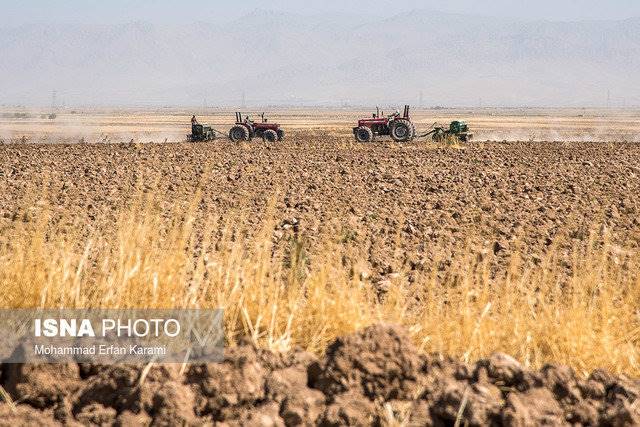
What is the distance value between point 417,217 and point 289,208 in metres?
2.08

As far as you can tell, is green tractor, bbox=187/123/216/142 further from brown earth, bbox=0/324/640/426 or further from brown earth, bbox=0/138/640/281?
brown earth, bbox=0/324/640/426

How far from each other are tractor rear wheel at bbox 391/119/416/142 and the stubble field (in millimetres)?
11833

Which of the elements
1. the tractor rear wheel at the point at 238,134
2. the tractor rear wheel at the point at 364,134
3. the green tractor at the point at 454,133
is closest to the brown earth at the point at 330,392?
the tractor rear wheel at the point at 238,134

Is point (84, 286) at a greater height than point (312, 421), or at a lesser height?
greater

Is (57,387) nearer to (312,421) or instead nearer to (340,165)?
(312,421)

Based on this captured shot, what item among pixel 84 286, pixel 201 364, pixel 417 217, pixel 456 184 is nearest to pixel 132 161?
pixel 456 184

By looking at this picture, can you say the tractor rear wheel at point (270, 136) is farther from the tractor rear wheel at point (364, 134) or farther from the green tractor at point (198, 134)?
the tractor rear wheel at point (364, 134)

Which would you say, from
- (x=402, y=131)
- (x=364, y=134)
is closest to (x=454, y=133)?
(x=402, y=131)

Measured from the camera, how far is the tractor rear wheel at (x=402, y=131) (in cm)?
3259

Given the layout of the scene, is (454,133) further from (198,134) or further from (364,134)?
(198,134)

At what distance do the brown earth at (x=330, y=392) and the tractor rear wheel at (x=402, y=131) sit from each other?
27901mm

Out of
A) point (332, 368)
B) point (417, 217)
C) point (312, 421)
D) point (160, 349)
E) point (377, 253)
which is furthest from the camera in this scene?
point (417, 217)

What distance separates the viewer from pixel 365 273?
27.5ft

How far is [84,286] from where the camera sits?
5.84 metres
